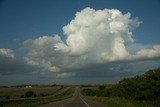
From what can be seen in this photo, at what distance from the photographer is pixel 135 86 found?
60.3 m

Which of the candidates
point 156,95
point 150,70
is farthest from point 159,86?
point 150,70

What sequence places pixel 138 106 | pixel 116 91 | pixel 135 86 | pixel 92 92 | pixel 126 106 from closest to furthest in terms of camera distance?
pixel 138 106
pixel 126 106
pixel 135 86
pixel 116 91
pixel 92 92

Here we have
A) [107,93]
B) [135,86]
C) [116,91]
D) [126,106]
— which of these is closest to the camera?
[126,106]

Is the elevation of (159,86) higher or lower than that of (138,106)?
higher

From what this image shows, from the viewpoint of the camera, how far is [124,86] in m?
69.5

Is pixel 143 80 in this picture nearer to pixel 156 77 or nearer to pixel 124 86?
pixel 156 77

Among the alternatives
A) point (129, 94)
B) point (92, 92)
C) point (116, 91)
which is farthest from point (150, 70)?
point (92, 92)

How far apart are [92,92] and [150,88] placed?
100 metres

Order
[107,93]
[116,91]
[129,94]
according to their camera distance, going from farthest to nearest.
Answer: [107,93], [116,91], [129,94]

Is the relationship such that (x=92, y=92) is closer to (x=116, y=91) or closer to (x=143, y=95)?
(x=116, y=91)

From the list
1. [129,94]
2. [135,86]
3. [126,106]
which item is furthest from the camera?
[129,94]

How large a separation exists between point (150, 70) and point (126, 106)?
21.1 metres

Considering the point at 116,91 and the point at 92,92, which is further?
the point at 92,92

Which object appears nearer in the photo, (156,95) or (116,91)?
(156,95)
